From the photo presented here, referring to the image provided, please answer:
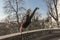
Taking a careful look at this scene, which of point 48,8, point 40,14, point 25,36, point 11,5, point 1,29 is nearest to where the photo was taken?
point 25,36

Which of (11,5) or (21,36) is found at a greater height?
(11,5)

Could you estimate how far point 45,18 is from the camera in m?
45.8

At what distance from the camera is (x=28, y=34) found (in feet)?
37.9

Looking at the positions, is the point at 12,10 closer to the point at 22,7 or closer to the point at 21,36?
the point at 22,7

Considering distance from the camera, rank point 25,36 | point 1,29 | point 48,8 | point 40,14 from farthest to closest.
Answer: point 40,14
point 48,8
point 1,29
point 25,36

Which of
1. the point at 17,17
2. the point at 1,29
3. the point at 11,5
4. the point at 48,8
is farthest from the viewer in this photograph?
the point at 48,8

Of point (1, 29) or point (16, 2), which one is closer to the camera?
point (1, 29)

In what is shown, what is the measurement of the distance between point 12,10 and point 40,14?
13670 millimetres

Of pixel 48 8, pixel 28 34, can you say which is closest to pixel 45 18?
pixel 48 8

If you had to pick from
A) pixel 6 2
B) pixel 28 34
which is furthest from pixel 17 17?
pixel 28 34

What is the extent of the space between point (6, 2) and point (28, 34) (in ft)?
69.2

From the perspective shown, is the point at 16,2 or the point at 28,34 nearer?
the point at 28,34

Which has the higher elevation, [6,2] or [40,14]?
[6,2]

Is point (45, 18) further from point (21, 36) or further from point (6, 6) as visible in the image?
point (21, 36)
